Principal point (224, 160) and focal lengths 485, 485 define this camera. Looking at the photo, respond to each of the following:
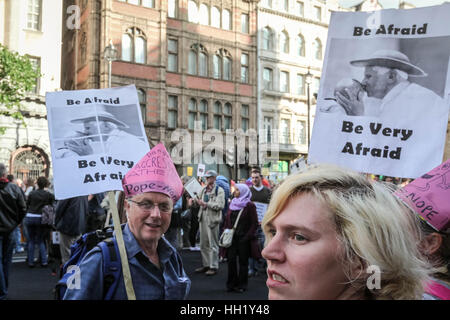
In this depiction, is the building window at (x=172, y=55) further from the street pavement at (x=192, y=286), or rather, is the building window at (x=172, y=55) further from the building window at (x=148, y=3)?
the street pavement at (x=192, y=286)

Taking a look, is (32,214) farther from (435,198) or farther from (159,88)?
(159,88)

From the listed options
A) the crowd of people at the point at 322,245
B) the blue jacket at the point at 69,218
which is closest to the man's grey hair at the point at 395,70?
the crowd of people at the point at 322,245

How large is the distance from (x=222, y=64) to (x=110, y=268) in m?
30.6

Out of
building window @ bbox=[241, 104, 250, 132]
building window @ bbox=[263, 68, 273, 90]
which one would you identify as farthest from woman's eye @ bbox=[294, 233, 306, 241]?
building window @ bbox=[263, 68, 273, 90]

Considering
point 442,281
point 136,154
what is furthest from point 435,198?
point 136,154

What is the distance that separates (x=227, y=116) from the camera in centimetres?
3209

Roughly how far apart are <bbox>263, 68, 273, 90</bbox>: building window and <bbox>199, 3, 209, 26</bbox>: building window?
5.54 metres

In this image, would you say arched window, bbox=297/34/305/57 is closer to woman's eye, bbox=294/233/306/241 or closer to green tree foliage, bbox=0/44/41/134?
green tree foliage, bbox=0/44/41/134

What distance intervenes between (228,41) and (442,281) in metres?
31.4

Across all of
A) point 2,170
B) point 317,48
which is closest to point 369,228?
point 2,170

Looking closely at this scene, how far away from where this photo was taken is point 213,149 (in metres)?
30.4

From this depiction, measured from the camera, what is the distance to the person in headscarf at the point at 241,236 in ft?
26.2

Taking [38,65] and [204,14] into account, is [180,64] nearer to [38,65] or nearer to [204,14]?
[204,14]

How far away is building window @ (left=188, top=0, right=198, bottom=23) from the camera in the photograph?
30.7 m
